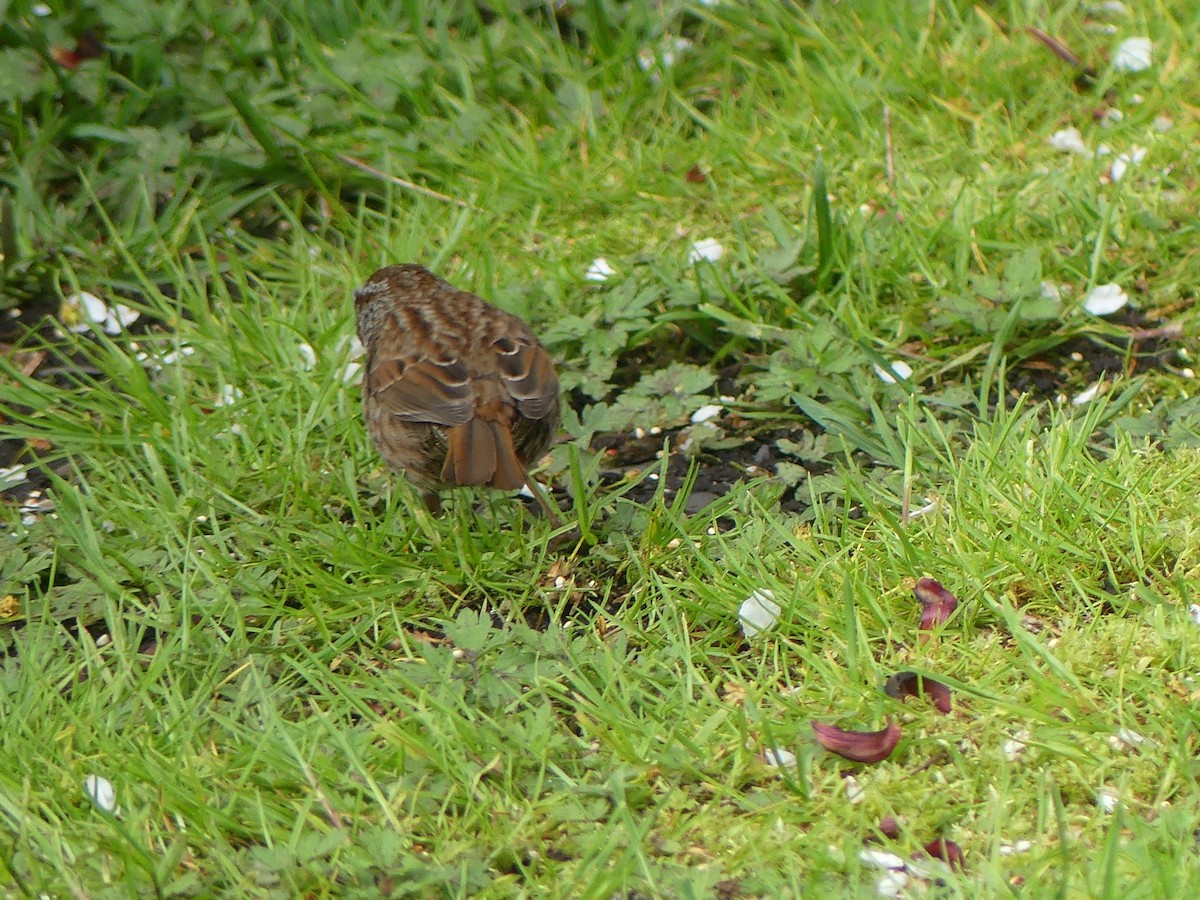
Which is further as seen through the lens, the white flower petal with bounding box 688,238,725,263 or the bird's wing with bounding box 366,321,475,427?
the white flower petal with bounding box 688,238,725,263

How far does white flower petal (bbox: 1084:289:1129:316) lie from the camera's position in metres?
4.58

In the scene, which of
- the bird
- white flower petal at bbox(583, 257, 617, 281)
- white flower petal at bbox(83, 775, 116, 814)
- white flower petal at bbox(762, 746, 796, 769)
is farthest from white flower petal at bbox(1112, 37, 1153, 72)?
white flower petal at bbox(83, 775, 116, 814)

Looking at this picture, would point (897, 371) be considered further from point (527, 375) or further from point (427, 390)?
point (427, 390)

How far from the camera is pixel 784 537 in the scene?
150 inches

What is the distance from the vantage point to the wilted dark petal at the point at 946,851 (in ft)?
9.42

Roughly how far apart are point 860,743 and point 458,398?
4.50 feet

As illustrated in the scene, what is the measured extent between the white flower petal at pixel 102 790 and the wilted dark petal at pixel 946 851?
1642mm

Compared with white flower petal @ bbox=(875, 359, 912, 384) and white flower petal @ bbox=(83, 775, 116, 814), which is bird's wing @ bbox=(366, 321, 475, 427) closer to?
white flower petal @ bbox=(83, 775, 116, 814)

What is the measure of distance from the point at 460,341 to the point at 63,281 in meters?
1.99

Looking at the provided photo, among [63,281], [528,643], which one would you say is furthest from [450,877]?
[63,281]

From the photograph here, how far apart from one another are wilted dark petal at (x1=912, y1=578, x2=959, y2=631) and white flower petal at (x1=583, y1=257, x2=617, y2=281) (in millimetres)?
1862

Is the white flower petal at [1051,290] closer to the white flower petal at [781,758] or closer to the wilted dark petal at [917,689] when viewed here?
the wilted dark petal at [917,689]

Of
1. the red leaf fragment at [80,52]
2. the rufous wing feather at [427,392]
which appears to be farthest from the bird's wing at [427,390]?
the red leaf fragment at [80,52]

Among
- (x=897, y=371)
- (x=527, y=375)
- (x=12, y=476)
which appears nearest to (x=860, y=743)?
(x=527, y=375)
